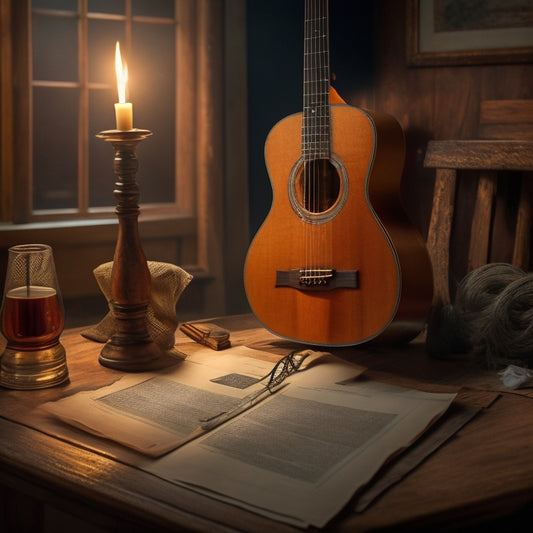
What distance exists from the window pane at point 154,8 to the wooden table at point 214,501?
1.28 m

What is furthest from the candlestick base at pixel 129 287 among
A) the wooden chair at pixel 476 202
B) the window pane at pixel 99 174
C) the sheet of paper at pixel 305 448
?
the window pane at pixel 99 174

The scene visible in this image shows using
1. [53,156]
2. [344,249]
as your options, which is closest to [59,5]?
[344,249]

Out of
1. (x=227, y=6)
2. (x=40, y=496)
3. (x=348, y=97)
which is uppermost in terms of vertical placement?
(x=227, y=6)

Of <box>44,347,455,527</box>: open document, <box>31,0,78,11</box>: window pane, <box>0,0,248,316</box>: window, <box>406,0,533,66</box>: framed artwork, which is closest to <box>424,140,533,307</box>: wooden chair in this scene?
<box>406,0,533,66</box>: framed artwork

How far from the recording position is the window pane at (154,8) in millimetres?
2152

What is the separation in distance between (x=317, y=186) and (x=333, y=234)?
0.11m

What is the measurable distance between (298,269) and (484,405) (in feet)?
1.58

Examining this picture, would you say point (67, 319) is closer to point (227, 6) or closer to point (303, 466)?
point (227, 6)

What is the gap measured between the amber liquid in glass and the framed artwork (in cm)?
118

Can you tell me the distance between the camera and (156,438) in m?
1.00

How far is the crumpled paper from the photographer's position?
125 centimetres

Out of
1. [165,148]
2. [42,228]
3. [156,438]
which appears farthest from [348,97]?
[156,438]

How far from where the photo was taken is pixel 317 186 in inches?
59.4

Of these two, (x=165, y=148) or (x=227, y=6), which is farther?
(x=165, y=148)
